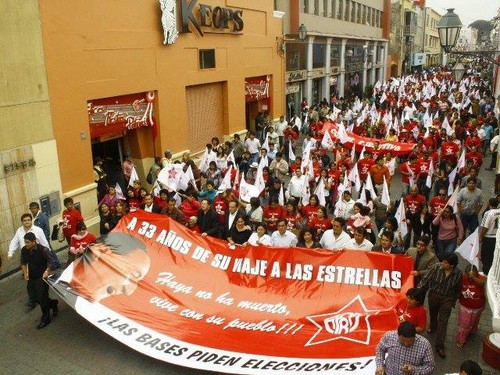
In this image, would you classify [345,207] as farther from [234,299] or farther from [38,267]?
[38,267]

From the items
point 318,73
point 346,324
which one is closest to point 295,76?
point 318,73

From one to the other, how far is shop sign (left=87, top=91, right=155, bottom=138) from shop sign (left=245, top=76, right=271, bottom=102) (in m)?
6.87

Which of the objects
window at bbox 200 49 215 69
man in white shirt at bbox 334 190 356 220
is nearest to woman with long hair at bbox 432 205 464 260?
man in white shirt at bbox 334 190 356 220

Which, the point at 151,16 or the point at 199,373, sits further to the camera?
the point at 151,16

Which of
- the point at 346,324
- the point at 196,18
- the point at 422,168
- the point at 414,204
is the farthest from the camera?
the point at 196,18

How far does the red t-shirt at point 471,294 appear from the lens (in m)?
6.70

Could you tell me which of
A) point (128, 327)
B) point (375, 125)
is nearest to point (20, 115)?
point (128, 327)

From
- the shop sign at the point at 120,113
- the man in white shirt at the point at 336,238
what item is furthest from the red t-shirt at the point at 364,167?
the shop sign at the point at 120,113

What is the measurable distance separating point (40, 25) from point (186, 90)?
631 cm

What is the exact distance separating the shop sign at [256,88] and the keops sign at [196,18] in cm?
265

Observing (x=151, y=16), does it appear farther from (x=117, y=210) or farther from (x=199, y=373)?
(x=199, y=373)

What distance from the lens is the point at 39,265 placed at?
779 cm

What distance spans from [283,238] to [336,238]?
0.84 meters

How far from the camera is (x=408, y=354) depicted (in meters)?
4.95
